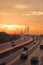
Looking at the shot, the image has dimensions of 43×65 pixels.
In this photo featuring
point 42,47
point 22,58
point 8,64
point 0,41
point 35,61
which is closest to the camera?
point 8,64

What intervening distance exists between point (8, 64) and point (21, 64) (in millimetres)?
3523

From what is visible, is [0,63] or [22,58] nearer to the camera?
[0,63]

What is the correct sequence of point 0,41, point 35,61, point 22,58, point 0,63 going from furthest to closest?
point 0,41
point 22,58
point 35,61
point 0,63

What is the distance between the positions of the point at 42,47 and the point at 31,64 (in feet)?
173

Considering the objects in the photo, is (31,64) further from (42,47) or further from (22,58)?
(42,47)

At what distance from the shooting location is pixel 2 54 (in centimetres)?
7500

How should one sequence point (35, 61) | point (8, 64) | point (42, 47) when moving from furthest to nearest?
point (42, 47) → point (35, 61) → point (8, 64)

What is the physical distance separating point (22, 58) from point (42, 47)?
136 feet

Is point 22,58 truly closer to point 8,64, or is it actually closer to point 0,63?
point 8,64

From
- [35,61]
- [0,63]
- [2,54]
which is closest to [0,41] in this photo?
[2,54]

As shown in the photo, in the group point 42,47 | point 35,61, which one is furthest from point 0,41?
point 35,61

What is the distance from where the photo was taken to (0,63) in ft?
167

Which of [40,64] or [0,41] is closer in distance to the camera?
[40,64]

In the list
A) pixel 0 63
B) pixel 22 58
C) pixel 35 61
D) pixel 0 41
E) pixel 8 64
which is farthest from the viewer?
pixel 0 41
